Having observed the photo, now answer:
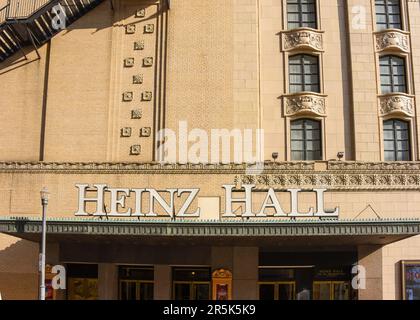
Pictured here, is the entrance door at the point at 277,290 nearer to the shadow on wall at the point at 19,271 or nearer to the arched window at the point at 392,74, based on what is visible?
the shadow on wall at the point at 19,271

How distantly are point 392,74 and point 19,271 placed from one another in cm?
2029

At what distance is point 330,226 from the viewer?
64.3 ft

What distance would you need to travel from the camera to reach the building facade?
23.2 meters

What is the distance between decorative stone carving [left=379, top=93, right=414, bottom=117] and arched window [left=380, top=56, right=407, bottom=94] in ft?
1.84

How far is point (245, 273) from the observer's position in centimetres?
2291

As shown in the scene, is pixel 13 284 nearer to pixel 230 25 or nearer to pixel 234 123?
pixel 234 123

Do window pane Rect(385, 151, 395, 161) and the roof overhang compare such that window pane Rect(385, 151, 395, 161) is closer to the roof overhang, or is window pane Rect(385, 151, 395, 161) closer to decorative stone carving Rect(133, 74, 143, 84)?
the roof overhang

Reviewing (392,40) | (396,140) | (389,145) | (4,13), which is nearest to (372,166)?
(389,145)

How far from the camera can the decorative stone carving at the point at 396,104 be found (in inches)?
976

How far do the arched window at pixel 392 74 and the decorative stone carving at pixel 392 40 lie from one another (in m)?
0.54

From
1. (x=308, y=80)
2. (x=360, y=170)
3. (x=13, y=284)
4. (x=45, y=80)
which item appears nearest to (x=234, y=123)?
(x=308, y=80)

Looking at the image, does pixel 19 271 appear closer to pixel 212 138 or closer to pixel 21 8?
pixel 212 138

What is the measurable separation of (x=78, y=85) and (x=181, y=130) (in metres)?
5.83

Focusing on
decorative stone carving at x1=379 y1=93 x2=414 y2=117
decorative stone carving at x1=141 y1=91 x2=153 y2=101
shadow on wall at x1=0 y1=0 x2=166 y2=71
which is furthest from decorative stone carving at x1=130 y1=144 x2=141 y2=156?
decorative stone carving at x1=379 y1=93 x2=414 y2=117
